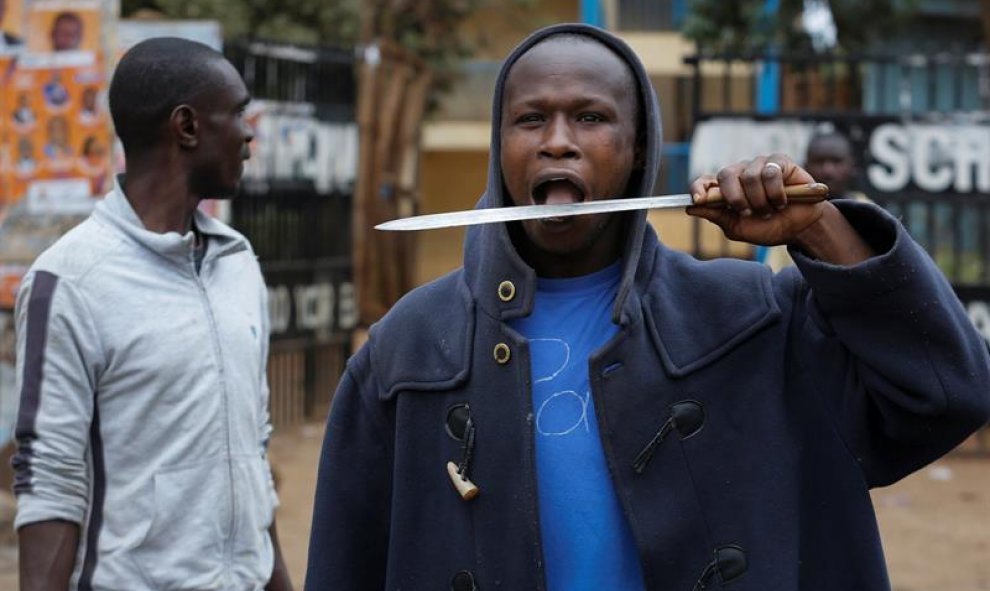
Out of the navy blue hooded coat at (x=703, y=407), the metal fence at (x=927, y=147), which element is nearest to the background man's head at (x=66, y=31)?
the metal fence at (x=927, y=147)

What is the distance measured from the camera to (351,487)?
262 centimetres

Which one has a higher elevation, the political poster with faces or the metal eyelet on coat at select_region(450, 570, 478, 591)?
the political poster with faces

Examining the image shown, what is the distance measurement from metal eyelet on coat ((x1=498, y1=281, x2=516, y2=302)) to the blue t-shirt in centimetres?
4

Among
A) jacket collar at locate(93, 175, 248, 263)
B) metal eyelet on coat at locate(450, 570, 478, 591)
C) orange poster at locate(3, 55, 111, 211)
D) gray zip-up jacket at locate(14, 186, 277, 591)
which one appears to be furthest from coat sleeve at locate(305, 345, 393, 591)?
orange poster at locate(3, 55, 111, 211)

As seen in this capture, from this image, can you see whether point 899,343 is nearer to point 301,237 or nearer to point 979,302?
point 979,302

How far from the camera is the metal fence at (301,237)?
1116cm

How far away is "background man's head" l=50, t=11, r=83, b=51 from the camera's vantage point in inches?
326

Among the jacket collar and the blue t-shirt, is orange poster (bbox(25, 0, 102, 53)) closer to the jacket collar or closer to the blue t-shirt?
the jacket collar

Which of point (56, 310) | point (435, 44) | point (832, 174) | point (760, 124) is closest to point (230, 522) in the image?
point (56, 310)

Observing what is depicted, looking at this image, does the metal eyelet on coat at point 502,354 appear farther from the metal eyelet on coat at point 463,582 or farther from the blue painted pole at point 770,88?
the blue painted pole at point 770,88

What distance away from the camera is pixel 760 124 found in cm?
1114

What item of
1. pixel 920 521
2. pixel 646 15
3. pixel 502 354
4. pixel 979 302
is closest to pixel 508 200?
pixel 502 354

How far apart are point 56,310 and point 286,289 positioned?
27.6 ft

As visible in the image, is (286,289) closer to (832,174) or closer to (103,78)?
(103,78)
